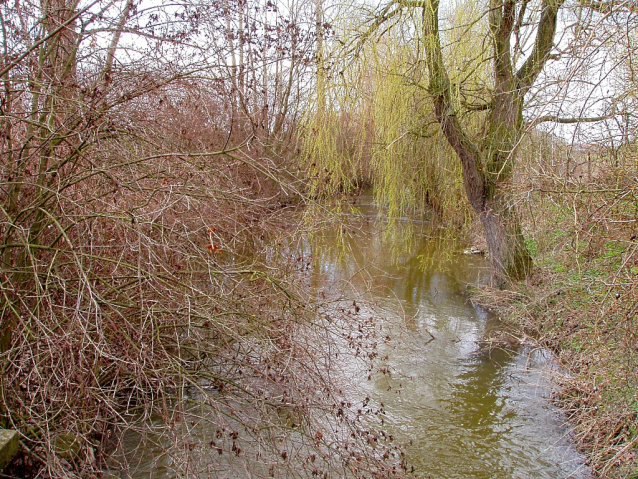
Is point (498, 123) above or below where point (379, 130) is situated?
above

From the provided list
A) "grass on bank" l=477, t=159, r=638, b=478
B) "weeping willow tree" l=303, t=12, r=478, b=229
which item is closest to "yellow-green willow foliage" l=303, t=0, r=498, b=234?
"weeping willow tree" l=303, t=12, r=478, b=229

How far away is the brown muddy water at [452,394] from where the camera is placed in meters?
4.36

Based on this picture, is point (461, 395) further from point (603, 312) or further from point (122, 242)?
point (122, 242)

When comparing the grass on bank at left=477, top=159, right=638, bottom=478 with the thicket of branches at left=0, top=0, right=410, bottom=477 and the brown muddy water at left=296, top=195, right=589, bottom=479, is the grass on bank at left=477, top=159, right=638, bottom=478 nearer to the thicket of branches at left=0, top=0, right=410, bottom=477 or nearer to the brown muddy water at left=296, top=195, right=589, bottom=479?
the brown muddy water at left=296, top=195, right=589, bottom=479

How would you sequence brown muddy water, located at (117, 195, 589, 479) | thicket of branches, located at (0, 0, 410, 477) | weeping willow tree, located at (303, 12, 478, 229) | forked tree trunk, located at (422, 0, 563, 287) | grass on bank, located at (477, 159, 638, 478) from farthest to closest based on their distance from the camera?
forked tree trunk, located at (422, 0, 563, 287), weeping willow tree, located at (303, 12, 478, 229), brown muddy water, located at (117, 195, 589, 479), grass on bank, located at (477, 159, 638, 478), thicket of branches, located at (0, 0, 410, 477)

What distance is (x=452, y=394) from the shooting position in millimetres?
5629

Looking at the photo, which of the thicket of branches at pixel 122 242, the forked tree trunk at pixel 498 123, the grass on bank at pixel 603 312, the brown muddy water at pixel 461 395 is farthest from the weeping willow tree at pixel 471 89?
the thicket of branches at pixel 122 242

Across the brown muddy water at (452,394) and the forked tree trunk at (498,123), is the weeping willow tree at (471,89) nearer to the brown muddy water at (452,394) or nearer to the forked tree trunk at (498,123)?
the forked tree trunk at (498,123)

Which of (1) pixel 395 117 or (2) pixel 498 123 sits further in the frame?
(2) pixel 498 123

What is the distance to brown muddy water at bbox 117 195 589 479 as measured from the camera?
4.36 meters

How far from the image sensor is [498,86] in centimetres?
725

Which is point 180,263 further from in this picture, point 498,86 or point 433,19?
point 498,86

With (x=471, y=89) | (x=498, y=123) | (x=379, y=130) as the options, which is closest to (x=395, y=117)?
(x=379, y=130)

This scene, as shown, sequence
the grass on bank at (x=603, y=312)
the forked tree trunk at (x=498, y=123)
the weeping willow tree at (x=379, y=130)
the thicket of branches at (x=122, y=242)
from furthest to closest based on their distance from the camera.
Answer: the forked tree trunk at (x=498, y=123)
the weeping willow tree at (x=379, y=130)
the grass on bank at (x=603, y=312)
the thicket of branches at (x=122, y=242)
